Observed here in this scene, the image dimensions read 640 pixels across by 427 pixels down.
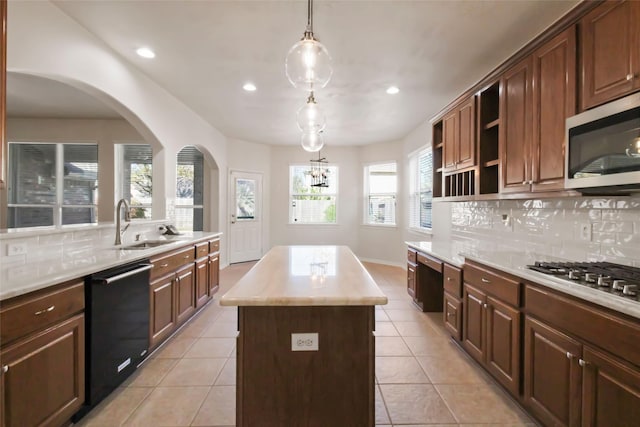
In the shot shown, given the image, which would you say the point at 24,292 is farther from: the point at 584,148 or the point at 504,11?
the point at 504,11

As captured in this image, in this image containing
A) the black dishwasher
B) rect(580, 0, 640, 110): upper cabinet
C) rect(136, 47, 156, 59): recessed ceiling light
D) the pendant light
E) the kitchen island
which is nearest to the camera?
the kitchen island

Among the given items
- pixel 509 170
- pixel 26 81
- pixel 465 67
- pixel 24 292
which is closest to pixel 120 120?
pixel 26 81

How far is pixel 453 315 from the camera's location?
8.80ft

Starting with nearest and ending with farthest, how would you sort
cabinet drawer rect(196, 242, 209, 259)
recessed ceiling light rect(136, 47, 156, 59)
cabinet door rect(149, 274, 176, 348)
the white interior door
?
cabinet door rect(149, 274, 176, 348) → recessed ceiling light rect(136, 47, 156, 59) → cabinet drawer rect(196, 242, 209, 259) → the white interior door

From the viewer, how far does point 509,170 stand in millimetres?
2445

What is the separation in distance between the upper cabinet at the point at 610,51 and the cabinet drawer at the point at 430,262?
69.4 inches

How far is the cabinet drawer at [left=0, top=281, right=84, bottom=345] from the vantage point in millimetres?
1300

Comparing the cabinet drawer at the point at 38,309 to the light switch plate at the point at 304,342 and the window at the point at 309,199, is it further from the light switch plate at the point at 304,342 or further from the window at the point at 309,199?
the window at the point at 309,199

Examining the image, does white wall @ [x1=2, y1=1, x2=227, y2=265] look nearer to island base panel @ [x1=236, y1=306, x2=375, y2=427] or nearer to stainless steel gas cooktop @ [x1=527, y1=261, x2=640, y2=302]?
island base panel @ [x1=236, y1=306, x2=375, y2=427]

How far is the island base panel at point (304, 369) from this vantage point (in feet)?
4.48

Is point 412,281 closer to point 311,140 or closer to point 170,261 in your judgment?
point 311,140

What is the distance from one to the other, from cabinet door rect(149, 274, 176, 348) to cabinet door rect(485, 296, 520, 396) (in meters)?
2.69

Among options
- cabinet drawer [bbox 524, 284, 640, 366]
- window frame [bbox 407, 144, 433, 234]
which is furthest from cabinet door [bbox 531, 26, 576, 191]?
window frame [bbox 407, 144, 433, 234]

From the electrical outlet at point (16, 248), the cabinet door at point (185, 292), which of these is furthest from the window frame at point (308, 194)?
the electrical outlet at point (16, 248)
